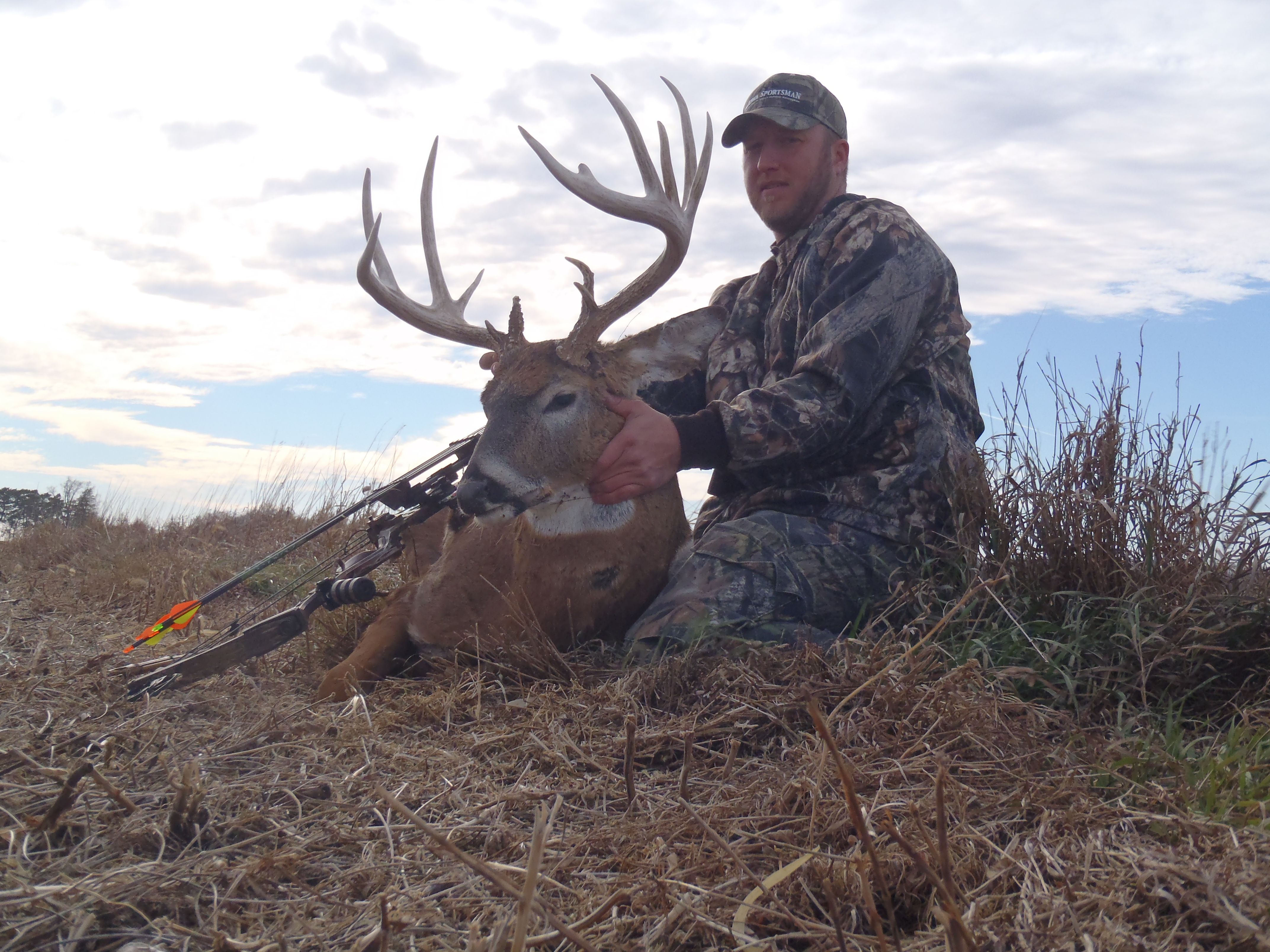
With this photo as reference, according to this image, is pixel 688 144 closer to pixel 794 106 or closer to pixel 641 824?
pixel 794 106

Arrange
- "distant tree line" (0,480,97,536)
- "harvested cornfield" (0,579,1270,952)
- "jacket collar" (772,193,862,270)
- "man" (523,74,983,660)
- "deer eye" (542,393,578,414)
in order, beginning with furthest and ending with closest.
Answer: "distant tree line" (0,480,97,536), "jacket collar" (772,193,862,270), "deer eye" (542,393,578,414), "man" (523,74,983,660), "harvested cornfield" (0,579,1270,952)

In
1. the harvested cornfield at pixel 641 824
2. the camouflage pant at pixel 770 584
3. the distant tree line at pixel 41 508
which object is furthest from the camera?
the distant tree line at pixel 41 508

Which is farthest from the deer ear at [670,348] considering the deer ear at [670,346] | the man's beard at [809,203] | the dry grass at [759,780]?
the dry grass at [759,780]

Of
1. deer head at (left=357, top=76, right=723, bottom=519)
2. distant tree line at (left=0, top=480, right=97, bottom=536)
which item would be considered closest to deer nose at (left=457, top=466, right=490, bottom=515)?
deer head at (left=357, top=76, right=723, bottom=519)

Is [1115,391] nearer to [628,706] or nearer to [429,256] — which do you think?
[628,706]

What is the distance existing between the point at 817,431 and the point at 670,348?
2.81 feet

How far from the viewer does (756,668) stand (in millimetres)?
3053

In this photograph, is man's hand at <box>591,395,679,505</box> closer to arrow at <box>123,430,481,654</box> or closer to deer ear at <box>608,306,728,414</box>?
deer ear at <box>608,306,728,414</box>

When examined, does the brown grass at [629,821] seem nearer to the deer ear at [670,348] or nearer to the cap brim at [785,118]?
the deer ear at [670,348]

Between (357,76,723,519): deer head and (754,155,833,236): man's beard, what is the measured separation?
44cm

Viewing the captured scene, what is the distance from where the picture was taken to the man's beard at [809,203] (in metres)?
4.43

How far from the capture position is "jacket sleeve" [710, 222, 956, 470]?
371 cm

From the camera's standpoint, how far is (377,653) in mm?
4023

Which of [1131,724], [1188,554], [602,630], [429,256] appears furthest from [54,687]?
[1188,554]
